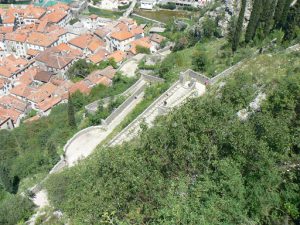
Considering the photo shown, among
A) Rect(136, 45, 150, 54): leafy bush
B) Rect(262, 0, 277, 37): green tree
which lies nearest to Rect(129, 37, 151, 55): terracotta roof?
Rect(136, 45, 150, 54): leafy bush

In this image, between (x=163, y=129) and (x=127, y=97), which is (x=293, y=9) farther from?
(x=163, y=129)

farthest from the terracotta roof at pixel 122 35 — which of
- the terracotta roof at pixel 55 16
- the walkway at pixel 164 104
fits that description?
the walkway at pixel 164 104

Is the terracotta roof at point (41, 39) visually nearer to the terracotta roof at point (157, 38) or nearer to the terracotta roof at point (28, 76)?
the terracotta roof at point (28, 76)

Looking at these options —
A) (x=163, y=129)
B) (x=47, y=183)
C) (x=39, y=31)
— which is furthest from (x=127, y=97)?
(x=39, y=31)

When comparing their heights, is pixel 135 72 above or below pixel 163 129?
below

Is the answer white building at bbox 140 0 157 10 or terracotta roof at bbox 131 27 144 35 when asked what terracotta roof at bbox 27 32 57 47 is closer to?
terracotta roof at bbox 131 27 144 35

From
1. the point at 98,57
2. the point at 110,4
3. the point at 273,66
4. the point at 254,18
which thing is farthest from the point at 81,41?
the point at 273,66
